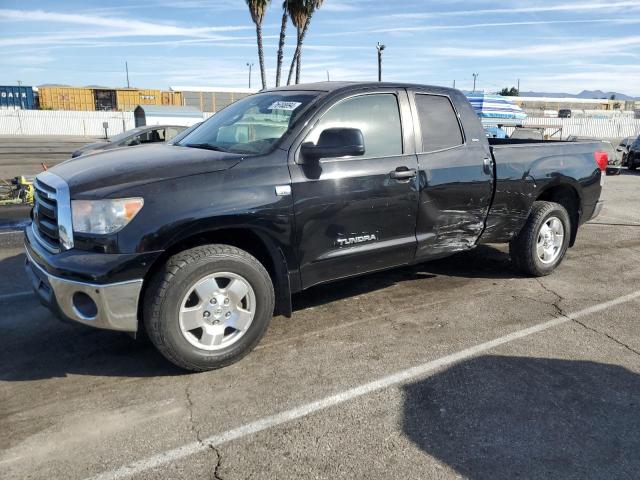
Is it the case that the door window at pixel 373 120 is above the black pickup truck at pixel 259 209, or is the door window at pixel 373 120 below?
above

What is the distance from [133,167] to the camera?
3508 mm

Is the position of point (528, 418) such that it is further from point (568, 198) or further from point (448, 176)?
point (568, 198)

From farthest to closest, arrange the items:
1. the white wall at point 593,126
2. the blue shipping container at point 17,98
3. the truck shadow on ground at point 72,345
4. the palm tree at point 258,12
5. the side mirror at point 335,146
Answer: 1. the blue shipping container at point 17,98
2. the white wall at point 593,126
3. the palm tree at point 258,12
4. the side mirror at point 335,146
5. the truck shadow on ground at point 72,345

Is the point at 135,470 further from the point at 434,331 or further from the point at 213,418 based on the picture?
the point at 434,331

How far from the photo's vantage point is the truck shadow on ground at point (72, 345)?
3605 mm

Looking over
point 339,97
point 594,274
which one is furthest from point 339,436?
point 594,274

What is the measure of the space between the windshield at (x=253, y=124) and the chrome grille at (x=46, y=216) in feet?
3.80

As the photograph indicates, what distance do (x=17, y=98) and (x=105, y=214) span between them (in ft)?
202

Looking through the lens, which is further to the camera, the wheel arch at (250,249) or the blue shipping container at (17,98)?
the blue shipping container at (17,98)

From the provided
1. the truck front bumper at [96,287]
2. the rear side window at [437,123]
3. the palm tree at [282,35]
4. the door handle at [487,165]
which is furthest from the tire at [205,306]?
the palm tree at [282,35]

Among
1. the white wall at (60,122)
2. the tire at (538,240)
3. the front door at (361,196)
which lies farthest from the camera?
the white wall at (60,122)

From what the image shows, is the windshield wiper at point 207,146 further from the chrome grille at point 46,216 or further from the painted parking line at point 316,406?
the painted parking line at point 316,406

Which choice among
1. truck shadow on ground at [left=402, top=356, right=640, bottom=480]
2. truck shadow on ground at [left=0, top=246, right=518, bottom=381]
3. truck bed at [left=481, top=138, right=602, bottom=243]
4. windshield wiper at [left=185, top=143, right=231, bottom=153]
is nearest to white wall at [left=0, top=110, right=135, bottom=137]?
truck shadow on ground at [left=0, top=246, right=518, bottom=381]

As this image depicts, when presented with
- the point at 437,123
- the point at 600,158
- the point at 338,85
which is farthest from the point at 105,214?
the point at 600,158
